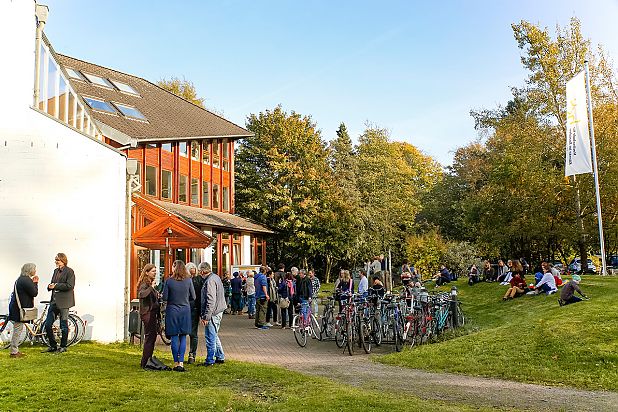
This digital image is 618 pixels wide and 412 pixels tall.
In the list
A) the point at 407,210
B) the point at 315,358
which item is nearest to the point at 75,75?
the point at 315,358

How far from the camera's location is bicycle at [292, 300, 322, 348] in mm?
14891

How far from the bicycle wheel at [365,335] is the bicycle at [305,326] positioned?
1.57 m

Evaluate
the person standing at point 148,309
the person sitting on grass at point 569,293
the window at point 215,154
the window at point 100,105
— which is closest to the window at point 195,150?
the window at point 215,154

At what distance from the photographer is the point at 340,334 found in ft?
46.2

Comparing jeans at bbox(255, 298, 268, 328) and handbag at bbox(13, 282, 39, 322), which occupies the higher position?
handbag at bbox(13, 282, 39, 322)

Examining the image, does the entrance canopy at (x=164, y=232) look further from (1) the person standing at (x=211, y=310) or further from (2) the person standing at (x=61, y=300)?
(1) the person standing at (x=211, y=310)

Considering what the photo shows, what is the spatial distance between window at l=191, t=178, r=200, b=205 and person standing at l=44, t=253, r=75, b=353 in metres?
23.0

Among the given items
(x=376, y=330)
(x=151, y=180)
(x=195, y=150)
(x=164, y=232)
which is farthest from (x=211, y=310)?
(x=195, y=150)

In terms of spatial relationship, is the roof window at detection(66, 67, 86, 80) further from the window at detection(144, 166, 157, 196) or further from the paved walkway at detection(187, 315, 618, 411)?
the paved walkway at detection(187, 315, 618, 411)

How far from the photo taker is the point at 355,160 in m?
48.7

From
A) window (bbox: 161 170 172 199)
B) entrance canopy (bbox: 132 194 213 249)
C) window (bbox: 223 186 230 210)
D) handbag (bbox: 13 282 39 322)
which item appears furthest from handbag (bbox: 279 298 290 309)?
window (bbox: 223 186 230 210)

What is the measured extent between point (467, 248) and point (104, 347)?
30.4m

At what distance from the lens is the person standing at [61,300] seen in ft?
37.7

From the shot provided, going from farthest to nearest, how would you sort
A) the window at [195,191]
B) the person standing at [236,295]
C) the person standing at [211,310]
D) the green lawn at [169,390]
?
the window at [195,191] → the person standing at [236,295] → the person standing at [211,310] → the green lawn at [169,390]
